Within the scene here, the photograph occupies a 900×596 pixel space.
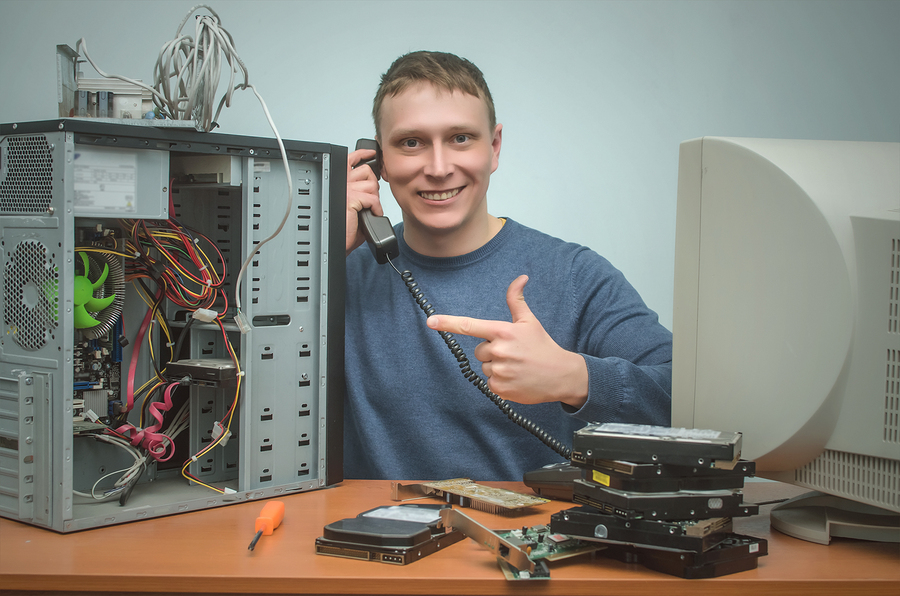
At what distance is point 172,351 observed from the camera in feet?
3.61

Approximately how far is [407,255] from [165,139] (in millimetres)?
744

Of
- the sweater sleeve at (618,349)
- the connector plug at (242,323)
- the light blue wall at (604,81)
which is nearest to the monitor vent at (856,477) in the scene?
the sweater sleeve at (618,349)

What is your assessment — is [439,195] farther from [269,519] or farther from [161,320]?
[269,519]

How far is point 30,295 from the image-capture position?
895mm

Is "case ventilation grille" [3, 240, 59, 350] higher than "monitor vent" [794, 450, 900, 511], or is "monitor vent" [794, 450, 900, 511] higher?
"case ventilation grille" [3, 240, 59, 350]

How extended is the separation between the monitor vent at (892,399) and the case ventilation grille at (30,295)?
1.04 m

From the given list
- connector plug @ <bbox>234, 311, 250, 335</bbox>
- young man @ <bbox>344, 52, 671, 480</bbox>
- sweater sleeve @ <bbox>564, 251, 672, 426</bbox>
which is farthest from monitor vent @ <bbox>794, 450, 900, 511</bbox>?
connector plug @ <bbox>234, 311, 250, 335</bbox>

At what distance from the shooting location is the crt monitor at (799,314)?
764 mm

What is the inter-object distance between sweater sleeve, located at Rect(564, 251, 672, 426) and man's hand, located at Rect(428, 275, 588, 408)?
77mm

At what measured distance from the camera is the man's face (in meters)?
1.40

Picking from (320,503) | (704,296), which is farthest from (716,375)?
(320,503)

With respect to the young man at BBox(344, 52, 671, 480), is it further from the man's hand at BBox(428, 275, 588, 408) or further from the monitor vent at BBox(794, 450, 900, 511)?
the monitor vent at BBox(794, 450, 900, 511)

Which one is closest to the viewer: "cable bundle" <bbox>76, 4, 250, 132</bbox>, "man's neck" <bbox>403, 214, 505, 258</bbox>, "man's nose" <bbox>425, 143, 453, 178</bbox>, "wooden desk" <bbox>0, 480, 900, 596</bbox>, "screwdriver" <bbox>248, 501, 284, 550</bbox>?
"wooden desk" <bbox>0, 480, 900, 596</bbox>

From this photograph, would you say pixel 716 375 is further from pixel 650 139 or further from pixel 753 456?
pixel 650 139
